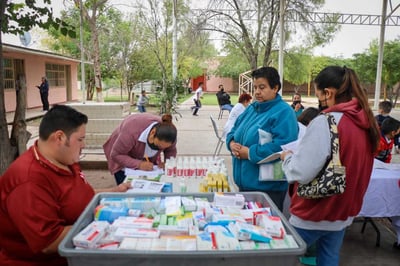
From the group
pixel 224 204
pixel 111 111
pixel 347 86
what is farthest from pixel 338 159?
pixel 111 111

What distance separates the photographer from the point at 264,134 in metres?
2.62

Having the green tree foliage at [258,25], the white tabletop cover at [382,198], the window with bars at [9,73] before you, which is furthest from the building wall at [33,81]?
the white tabletop cover at [382,198]

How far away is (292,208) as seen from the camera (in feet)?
6.88

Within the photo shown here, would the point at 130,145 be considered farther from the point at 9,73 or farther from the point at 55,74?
the point at 55,74

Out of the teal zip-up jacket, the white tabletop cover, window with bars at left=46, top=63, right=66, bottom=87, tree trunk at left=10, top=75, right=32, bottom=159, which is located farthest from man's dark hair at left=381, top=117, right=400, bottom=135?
window with bars at left=46, top=63, right=66, bottom=87

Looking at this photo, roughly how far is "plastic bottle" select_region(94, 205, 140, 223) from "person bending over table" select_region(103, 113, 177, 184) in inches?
54.4

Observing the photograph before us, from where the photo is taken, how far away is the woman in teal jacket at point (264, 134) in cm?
261

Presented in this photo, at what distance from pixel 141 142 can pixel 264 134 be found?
3.49 feet

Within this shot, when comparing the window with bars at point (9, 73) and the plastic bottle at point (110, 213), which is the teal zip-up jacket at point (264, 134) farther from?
the window with bars at point (9, 73)

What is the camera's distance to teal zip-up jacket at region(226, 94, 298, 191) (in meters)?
2.59

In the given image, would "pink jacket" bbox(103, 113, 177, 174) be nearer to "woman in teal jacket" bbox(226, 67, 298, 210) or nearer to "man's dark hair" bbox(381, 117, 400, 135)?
"woman in teal jacket" bbox(226, 67, 298, 210)

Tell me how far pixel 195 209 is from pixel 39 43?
Answer: 38736 mm

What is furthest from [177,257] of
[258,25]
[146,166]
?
[258,25]

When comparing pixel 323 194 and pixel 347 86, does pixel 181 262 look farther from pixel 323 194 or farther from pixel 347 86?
pixel 347 86
